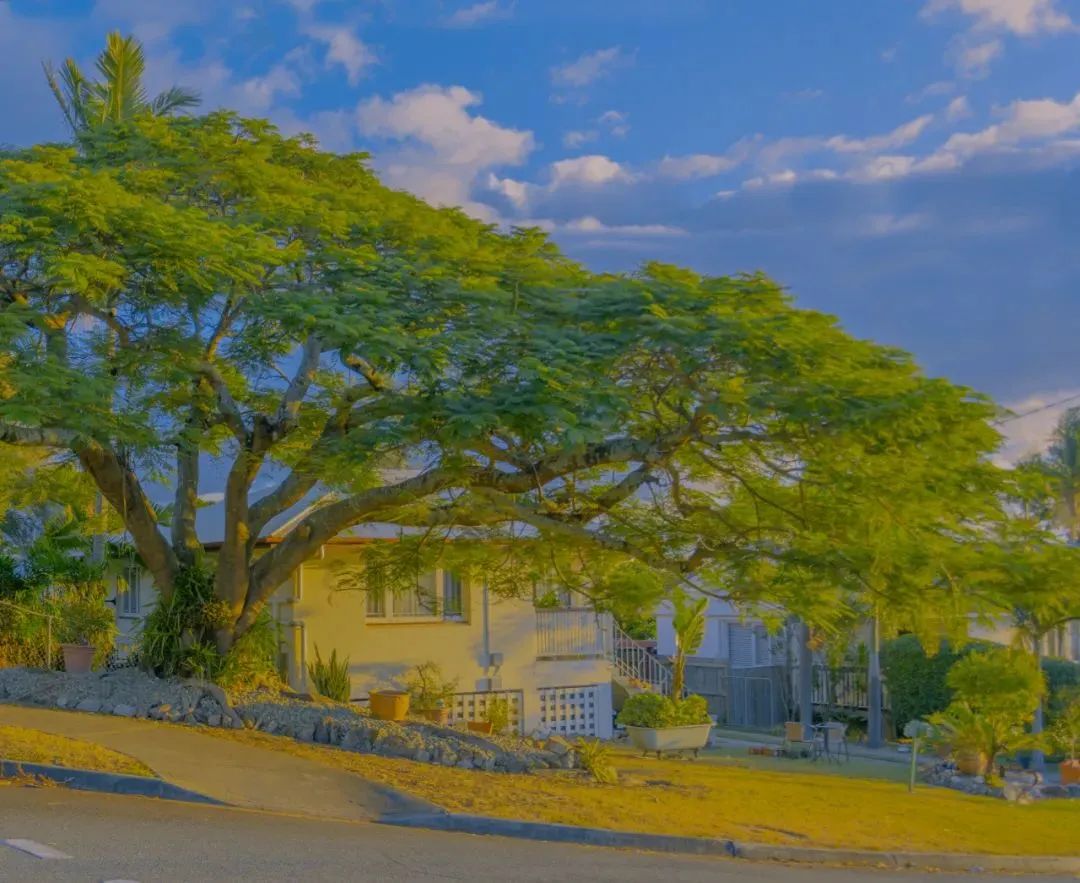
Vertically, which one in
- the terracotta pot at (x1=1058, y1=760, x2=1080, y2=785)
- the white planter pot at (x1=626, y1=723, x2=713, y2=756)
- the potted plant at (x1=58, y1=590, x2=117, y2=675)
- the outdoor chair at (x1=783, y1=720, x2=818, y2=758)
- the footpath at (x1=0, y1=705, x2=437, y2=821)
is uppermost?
the potted plant at (x1=58, y1=590, x2=117, y2=675)

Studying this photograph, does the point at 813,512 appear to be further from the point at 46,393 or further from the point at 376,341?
the point at 46,393

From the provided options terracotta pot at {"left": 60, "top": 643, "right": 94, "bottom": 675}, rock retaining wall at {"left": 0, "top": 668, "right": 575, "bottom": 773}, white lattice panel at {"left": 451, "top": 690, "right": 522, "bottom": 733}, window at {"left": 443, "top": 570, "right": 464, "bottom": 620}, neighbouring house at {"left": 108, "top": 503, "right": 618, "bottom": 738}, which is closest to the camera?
rock retaining wall at {"left": 0, "top": 668, "right": 575, "bottom": 773}

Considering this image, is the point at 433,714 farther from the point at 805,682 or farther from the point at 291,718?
the point at 805,682

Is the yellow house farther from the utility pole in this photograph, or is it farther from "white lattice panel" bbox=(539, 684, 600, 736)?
the utility pole

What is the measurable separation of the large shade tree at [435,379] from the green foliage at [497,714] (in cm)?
676

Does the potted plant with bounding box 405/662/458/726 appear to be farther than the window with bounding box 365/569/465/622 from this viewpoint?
No

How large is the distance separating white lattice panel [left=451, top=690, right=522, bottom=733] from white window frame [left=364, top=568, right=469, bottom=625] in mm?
1489

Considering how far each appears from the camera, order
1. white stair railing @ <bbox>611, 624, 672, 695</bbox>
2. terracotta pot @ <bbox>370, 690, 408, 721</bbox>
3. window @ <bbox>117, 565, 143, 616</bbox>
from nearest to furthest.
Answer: terracotta pot @ <bbox>370, 690, 408, 721</bbox> → window @ <bbox>117, 565, 143, 616</bbox> → white stair railing @ <bbox>611, 624, 672, 695</bbox>

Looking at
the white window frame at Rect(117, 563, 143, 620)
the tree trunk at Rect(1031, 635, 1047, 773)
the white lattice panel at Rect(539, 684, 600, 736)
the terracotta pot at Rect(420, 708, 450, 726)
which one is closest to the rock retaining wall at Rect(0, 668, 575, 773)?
the terracotta pot at Rect(420, 708, 450, 726)

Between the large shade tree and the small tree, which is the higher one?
the large shade tree

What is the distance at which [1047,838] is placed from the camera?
15.7m

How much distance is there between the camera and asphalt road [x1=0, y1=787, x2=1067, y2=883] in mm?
9102

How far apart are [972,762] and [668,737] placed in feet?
16.7

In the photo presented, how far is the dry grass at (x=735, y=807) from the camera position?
13.0 metres
